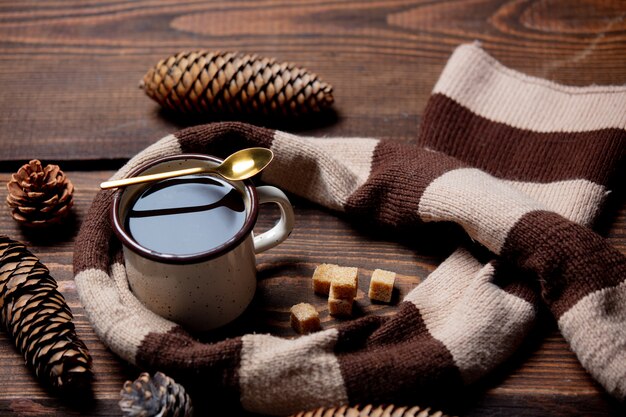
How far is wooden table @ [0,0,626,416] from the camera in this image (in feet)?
3.11

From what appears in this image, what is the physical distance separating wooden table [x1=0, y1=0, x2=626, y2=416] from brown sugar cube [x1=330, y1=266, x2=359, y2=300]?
0.04m

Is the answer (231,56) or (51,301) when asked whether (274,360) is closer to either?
(51,301)

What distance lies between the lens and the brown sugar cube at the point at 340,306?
0.89 m

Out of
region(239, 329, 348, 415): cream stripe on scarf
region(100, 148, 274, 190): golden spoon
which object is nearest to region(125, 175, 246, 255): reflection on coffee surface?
region(100, 148, 274, 190): golden spoon

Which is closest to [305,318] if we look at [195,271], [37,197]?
[195,271]

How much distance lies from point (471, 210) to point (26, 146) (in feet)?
2.18

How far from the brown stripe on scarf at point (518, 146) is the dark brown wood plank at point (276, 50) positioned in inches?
2.6

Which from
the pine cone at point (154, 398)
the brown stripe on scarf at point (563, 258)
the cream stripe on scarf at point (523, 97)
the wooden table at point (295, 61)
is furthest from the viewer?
the cream stripe on scarf at point (523, 97)

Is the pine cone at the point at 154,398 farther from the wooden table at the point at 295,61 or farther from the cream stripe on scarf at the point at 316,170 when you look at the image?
the cream stripe on scarf at the point at 316,170

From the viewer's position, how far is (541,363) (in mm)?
859

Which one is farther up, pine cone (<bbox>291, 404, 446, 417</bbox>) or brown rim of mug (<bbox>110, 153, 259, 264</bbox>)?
brown rim of mug (<bbox>110, 153, 259, 264</bbox>)

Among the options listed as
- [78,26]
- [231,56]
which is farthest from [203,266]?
[78,26]

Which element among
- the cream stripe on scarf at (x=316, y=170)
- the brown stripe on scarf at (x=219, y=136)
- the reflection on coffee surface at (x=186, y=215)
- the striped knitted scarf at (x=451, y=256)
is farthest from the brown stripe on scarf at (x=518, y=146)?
the reflection on coffee surface at (x=186, y=215)

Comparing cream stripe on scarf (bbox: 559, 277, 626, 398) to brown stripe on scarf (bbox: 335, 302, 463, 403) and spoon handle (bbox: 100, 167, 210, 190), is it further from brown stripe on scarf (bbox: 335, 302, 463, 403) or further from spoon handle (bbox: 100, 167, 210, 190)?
spoon handle (bbox: 100, 167, 210, 190)
